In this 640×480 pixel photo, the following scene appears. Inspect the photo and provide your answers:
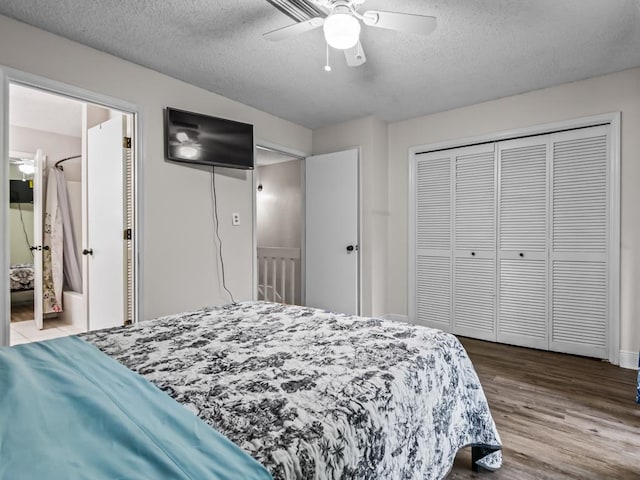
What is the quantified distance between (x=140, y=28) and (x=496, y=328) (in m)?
4.03

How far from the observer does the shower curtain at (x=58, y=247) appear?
14.4 ft

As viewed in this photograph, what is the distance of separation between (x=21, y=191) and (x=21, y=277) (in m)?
1.20

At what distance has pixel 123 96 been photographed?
2.77 metres

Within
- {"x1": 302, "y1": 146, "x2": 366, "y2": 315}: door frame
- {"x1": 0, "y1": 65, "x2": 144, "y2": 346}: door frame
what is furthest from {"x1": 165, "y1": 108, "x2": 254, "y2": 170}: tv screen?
{"x1": 302, "y1": 146, "x2": 366, "y2": 315}: door frame

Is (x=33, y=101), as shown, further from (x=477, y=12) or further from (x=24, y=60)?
(x=477, y=12)

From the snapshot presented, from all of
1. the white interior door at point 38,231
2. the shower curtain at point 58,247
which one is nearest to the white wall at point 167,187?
the white interior door at point 38,231

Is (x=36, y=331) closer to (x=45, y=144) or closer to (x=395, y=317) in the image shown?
(x=45, y=144)

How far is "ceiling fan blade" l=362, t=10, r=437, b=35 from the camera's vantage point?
181 cm

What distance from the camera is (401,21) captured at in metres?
1.86

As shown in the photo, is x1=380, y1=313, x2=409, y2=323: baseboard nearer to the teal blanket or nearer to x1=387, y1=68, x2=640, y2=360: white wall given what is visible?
x1=387, y1=68, x2=640, y2=360: white wall

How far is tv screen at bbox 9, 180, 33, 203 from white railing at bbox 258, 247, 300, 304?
333 cm

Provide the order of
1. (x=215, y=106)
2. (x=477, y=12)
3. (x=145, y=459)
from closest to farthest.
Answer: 1. (x=145, y=459)
2. (x=477, y=12)
3. (x=215, y=106)

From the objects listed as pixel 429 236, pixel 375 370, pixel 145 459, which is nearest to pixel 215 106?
pixel 429 236

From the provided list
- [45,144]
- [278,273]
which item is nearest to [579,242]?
[278,273]
